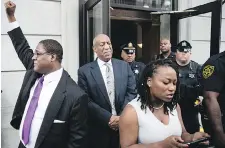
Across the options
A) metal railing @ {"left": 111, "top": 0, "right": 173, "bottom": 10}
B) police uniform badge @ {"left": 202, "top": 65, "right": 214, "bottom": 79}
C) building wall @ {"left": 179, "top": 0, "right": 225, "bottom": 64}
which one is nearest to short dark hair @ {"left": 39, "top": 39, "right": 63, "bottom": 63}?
police uniform badge @ {"left": 202, "top": 65, "right": 214, "bottom": 79}

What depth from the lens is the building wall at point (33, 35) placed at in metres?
4.10

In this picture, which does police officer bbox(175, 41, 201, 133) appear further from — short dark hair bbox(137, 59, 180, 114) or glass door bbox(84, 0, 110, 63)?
short dark hair bbox(137, 59, 180, 114)

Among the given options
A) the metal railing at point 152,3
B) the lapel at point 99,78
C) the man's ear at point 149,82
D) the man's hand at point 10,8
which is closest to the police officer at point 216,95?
the man's ear at point 149,82

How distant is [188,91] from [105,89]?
4.89 ft

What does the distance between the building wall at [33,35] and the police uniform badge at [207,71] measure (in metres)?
2.46

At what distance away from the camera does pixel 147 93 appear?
2.02 metres

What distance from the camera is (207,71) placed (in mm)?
2736

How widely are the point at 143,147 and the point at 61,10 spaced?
3270 millimetres

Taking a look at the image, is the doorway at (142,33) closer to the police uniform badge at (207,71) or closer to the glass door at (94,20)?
the glass door at (94,20)

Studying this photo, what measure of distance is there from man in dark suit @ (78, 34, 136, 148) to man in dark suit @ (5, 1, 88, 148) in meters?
0.93

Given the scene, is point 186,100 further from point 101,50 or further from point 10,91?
point 10,91

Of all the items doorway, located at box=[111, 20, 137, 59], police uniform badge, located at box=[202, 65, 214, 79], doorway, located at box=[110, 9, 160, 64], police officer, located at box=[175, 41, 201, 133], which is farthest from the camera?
doorway, located at box=[111, 20, 137, 59]

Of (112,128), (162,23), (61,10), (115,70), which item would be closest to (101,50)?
(115,70)

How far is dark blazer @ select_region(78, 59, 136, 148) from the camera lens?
129 inches
